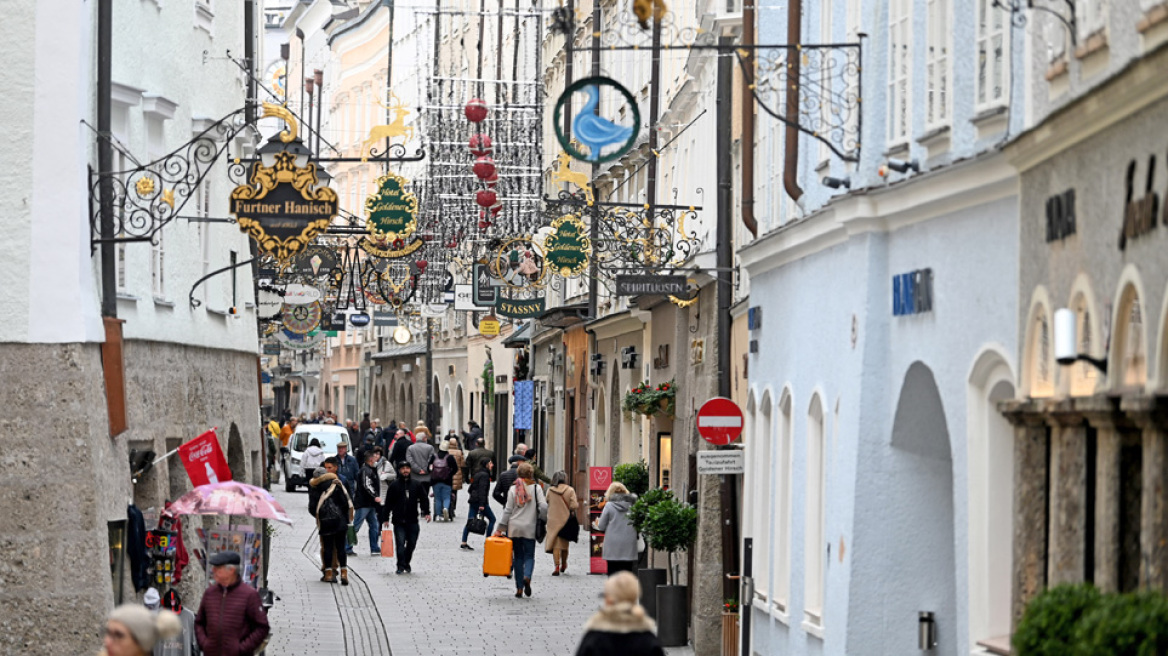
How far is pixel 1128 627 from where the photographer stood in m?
8.35

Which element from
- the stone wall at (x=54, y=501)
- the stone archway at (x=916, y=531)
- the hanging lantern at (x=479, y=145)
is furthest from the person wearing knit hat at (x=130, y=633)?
the hanging lantern at (x=479, y=145)

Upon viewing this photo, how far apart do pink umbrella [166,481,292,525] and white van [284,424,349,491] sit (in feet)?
109

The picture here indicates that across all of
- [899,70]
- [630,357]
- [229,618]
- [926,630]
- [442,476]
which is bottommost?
[442,476]

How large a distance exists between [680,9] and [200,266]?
10.6 m

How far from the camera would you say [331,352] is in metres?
94.6

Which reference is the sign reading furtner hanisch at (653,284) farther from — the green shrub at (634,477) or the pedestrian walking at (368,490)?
the pedestrian walking at (368,490)

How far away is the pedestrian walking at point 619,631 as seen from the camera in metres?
10.9

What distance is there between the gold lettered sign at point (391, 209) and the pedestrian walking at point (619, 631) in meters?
15.0

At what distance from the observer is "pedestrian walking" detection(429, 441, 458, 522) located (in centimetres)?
3753

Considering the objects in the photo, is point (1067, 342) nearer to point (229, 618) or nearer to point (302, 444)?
point (229, 618)

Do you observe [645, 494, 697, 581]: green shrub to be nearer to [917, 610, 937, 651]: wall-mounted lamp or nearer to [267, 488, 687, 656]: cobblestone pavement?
[267, 488, 687, 656]: cobblestone pavement

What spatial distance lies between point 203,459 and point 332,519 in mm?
9152

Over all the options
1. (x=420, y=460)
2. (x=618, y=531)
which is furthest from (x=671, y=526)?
(x=420, y=460)

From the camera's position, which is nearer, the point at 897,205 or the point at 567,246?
the point at 897,205
